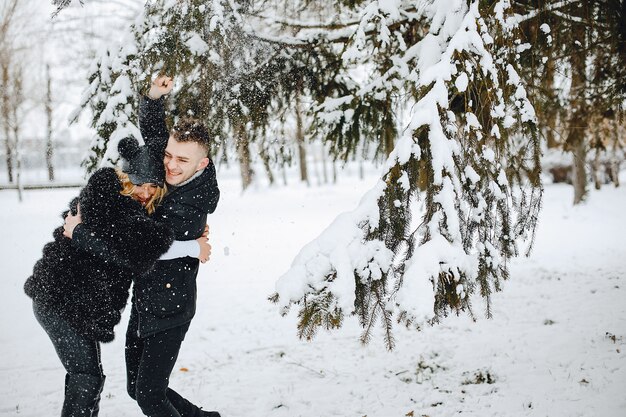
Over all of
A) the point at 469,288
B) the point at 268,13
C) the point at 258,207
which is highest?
the point at 268,13

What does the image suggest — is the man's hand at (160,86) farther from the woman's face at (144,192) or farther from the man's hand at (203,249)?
the man's hand at (203,249)

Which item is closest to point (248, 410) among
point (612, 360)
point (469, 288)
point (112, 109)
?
point (469, 288)

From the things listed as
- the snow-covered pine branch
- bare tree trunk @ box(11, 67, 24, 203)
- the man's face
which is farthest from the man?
bare tree trunk @ box(11, 67, 24, 203)

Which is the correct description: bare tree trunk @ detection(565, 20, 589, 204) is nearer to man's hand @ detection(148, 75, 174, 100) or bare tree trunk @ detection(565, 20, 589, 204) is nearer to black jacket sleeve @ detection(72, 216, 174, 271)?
man's hand @ detection(148, 75, 174, 100)

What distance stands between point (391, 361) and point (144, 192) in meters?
2.80

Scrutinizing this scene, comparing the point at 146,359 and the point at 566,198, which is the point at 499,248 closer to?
the point at 146,359

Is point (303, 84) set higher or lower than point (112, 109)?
higher

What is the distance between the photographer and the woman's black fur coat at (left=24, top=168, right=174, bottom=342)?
2.20 meters

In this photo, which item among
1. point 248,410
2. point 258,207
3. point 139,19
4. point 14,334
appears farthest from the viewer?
point 258,207

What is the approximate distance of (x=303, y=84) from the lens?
4719 mm

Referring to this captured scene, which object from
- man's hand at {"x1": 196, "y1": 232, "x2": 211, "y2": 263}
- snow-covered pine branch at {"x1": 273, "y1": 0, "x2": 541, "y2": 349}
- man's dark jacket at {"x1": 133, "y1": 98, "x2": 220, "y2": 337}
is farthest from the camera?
man's hand at {"x1": 196, "y1": 232, "x2": 211, "y2": 263}

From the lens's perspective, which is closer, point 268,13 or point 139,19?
point 139,19

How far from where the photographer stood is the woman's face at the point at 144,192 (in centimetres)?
241

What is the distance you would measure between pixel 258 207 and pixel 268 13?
14832 mm
